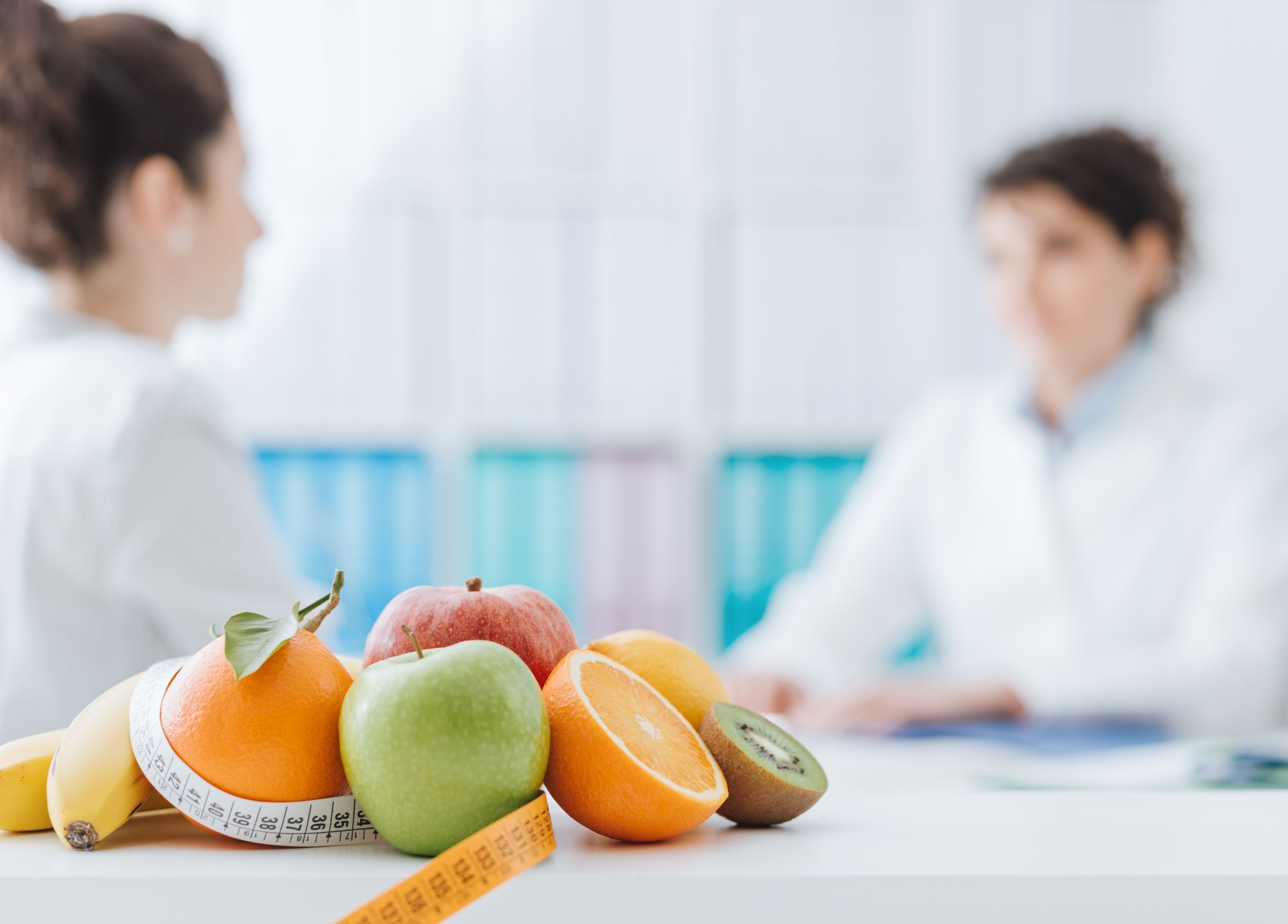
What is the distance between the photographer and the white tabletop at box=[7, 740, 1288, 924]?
1.36 feet

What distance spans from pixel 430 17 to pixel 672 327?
1054 mm

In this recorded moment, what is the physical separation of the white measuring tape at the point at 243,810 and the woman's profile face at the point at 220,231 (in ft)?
3.27

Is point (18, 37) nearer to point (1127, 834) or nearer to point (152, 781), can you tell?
point (152, 781)

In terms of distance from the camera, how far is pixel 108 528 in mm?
1110

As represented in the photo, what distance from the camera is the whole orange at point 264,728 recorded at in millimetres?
457

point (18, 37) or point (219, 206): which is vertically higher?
point (18, 37)

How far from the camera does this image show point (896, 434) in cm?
313

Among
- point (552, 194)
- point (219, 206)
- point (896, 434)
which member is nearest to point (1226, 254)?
point (896, 434)

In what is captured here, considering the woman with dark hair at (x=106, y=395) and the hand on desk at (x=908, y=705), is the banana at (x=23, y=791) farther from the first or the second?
the hand on desk at (x=908, y=705)

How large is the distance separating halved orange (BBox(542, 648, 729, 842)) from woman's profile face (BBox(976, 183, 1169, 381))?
5.93 feet

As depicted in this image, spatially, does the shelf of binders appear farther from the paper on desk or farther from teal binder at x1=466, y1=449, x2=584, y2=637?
the paper on desk

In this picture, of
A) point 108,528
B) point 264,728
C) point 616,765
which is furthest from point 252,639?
point 108,528

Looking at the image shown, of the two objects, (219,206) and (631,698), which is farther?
(219,206)

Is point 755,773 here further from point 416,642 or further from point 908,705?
point 908,705
